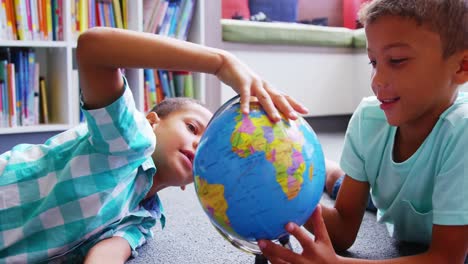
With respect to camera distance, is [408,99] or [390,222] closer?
[408,99]

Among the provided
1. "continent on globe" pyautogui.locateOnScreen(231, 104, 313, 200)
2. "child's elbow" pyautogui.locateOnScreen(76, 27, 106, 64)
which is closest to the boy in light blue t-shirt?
"continent on globe" pyautogui.locateOnScreen(231, 104, 313, 200)

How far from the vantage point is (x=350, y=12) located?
15.4 ft

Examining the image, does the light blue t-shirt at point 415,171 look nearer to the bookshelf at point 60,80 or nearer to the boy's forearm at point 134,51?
the boy's forearm at point 134,51

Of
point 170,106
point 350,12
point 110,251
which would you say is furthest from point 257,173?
point 350,12

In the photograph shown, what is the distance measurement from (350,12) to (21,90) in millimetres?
3187

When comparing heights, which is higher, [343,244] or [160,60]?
[160,60]

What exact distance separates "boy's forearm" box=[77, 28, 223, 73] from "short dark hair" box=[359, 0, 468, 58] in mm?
480

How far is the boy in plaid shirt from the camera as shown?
0.97 metres

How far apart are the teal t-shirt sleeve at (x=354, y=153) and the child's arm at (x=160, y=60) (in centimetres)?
43

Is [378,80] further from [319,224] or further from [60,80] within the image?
[60,80]

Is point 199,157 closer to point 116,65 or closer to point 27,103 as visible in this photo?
point 116,65

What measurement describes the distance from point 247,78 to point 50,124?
7.09 feet

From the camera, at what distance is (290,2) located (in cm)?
440

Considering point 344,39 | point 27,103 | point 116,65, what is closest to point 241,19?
point 344,39
